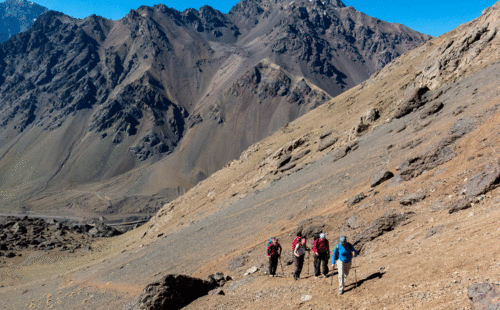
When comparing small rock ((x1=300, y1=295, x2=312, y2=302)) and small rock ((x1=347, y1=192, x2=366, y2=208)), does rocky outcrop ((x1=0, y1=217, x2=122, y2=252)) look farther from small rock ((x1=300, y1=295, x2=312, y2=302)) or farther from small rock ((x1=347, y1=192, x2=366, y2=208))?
small rock ((x1=300, y1=295, x2=312, y2=302))

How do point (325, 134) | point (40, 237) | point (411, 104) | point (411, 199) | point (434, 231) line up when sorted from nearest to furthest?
point (434, 231), point (411, 199), point (411, 104), point (325, 134), point (40, 237)

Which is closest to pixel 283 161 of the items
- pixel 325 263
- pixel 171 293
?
pixel 171 293

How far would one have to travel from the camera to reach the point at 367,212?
17859 mm

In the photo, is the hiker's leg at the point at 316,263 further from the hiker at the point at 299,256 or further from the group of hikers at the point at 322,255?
the hiker at the point at 299,256

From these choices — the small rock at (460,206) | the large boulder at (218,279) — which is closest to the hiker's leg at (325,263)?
the small rock at (460,206)

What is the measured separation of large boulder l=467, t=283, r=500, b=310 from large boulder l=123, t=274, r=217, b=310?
1117cm

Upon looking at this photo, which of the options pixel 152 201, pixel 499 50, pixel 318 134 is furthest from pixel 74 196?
pixel 499 50

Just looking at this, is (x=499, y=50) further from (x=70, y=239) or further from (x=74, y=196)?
(x=74, y=196)

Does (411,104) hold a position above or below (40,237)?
below

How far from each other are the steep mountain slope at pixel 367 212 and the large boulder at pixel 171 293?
763 millimetres

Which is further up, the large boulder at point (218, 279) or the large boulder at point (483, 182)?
the large boulder at point (483, 182)

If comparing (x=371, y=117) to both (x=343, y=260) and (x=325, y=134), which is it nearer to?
(x=325, y=134)

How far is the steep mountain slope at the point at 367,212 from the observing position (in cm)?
1002

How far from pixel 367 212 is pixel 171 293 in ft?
34.8
